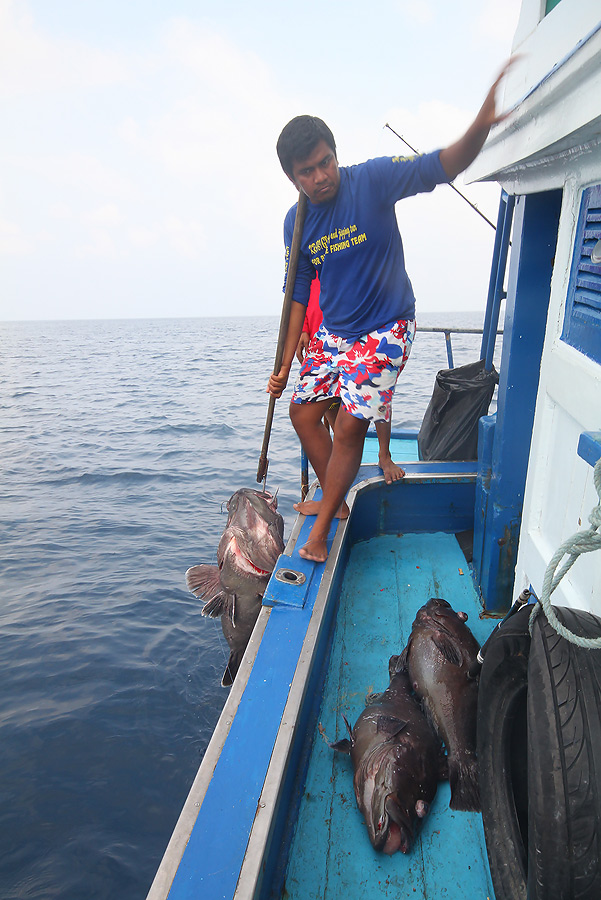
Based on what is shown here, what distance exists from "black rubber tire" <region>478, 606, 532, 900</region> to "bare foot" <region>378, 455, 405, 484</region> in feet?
7.15

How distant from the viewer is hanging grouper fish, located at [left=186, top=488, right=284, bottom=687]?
3508mm

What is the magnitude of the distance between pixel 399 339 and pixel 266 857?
2409mm

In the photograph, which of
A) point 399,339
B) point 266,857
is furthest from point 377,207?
point 266,857

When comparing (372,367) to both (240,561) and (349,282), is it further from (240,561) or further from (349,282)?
(240,561)

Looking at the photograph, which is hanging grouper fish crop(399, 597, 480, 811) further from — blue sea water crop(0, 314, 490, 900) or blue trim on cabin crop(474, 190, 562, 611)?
blue sea water crop(0, 314, 490, 900)

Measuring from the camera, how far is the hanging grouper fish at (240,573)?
3.51 m

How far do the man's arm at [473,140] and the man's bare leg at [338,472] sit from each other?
1.31 meters

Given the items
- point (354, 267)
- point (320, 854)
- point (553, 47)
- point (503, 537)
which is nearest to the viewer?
point (553, 47)

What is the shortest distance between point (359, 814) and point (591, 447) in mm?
1748

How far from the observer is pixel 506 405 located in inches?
116

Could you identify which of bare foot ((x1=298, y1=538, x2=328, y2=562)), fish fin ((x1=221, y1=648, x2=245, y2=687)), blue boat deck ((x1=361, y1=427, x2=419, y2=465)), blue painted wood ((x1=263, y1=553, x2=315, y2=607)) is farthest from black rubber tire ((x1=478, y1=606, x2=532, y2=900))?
blue boat deck ((x1=361, y1=427, x2=419, y2=465))

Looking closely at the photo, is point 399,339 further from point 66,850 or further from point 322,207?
point 66,850

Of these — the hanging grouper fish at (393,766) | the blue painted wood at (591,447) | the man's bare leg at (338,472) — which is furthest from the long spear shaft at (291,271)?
the blue painted wood at (591,447)

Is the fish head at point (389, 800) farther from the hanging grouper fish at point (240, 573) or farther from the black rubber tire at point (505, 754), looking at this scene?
the hanging grouper fish at point (240, 573)
